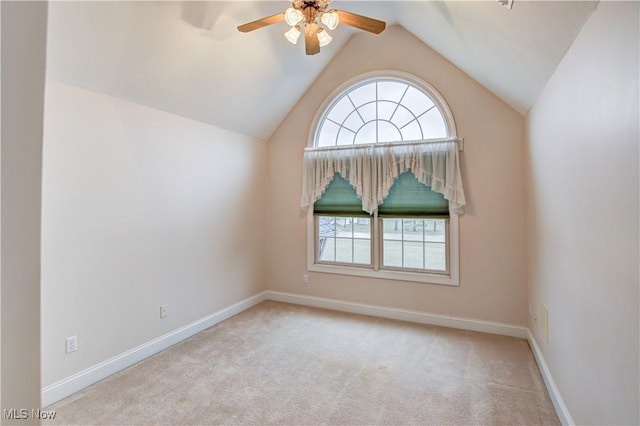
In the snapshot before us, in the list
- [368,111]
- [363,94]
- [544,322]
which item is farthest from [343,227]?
[544,322]

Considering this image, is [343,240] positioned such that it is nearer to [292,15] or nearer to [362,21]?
[362,21]

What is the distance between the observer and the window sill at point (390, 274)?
3604 mm

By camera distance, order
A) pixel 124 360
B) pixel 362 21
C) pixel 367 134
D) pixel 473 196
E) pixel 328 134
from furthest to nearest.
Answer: pixel 328 134
pixel 367 134
pixel 473 196
pixel 124 360
pixel 362 21

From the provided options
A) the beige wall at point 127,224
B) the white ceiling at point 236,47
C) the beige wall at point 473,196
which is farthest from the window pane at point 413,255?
the beige wall at point 127,224

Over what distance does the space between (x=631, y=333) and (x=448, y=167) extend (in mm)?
2508

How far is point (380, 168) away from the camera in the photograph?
382cm

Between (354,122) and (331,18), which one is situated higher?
(331,18)

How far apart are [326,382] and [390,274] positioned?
173cm

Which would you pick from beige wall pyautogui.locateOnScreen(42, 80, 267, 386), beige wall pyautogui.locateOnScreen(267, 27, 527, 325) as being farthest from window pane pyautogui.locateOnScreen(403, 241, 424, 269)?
beige wall pyautogui.locateOnScreen(42, 80, 267, 386)

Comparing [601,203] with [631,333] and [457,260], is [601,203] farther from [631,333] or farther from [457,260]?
[457,260]

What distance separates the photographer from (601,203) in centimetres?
142

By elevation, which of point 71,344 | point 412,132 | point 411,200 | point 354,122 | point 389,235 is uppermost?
point 354,122

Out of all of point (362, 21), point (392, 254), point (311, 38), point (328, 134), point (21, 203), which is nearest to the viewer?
point (21, 203)

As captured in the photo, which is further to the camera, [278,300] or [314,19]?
[278,300]
